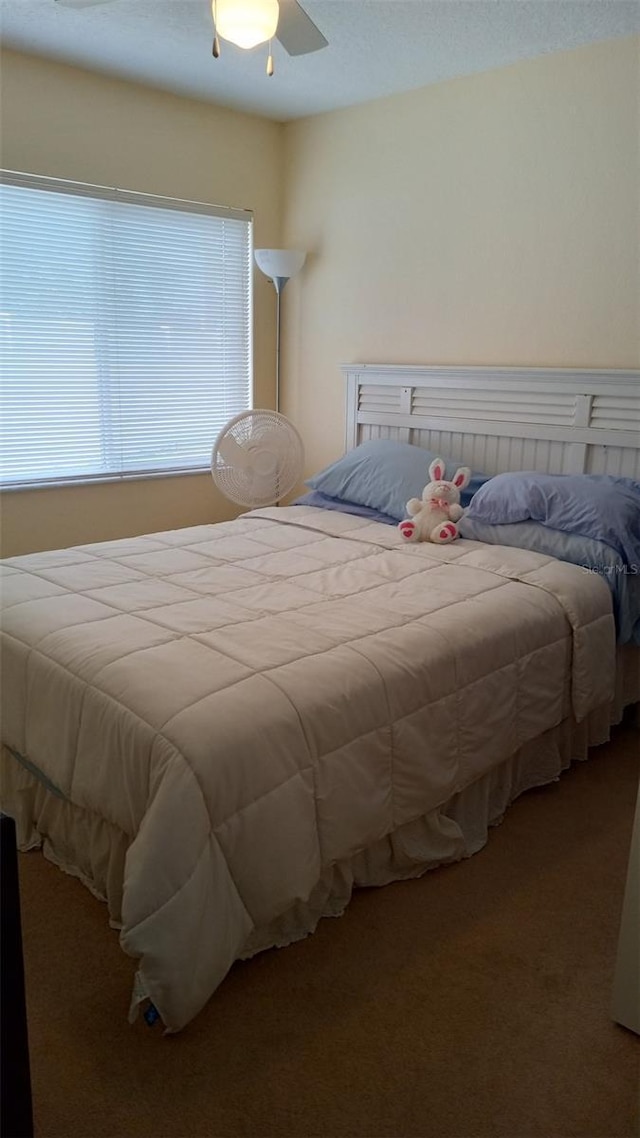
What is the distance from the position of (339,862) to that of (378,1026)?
384 mm

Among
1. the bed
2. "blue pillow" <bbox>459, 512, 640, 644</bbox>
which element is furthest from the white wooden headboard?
"blue pillow" <bbox>459, 512, 640, 644</bbox>

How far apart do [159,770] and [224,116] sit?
3.53 meters

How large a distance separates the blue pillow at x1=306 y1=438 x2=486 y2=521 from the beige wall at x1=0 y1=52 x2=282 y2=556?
3.06 ft

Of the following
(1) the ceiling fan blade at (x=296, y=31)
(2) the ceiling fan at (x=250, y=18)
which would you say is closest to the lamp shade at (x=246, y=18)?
(2) the ceiling fan at (x=250, y=18)

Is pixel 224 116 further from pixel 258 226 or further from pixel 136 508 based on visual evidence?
pixel 136 508

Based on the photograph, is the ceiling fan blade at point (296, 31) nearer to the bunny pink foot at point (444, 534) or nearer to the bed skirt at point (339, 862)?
the bunny pink foot at point (444, 534)

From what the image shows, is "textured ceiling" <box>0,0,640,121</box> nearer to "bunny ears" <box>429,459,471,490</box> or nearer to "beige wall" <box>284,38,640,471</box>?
"beige wall" <box>284,38,640,471</box>

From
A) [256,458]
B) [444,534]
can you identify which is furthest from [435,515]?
[256,458]

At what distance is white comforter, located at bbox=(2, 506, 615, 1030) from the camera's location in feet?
5.09

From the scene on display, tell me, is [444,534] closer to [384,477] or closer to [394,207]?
[384,477]

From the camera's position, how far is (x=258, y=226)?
4207mm

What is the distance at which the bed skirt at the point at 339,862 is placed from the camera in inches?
73.2

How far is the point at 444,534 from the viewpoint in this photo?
296cm

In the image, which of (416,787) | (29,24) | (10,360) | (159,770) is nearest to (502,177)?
(29,24)
